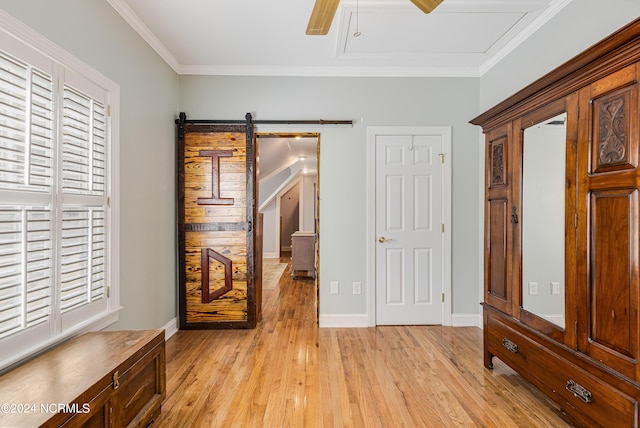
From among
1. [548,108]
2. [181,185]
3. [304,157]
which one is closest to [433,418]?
[548,108]

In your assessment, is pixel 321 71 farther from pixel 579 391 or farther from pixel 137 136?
pixel 579 391

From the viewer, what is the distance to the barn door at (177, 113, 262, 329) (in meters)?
3.35

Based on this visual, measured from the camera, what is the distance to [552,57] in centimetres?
246

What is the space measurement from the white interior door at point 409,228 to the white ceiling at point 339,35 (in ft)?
2.66

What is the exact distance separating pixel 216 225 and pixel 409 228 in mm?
2085

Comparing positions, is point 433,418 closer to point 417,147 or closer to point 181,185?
point 417,147

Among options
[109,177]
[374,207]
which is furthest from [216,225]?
[374,207]

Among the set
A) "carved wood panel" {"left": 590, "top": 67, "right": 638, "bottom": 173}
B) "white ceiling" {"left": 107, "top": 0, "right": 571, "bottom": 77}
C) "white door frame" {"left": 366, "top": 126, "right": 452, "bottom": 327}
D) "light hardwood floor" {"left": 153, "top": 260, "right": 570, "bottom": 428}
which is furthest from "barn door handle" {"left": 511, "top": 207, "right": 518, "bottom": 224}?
"white ceiling" {"left": 107, "top": 0, "right": 571, "bottom": 77}

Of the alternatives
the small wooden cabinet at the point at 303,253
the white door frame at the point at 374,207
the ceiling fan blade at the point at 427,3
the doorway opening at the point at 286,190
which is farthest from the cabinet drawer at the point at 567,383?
the doorway opening at the point at 286,190

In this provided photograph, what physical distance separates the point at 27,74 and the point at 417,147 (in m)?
3.15

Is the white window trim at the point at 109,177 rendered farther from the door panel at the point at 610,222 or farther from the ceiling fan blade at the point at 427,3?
the door panel at the point at 610,222

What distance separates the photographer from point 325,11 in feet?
5.19

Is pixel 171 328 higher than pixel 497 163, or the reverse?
pixel 497 163

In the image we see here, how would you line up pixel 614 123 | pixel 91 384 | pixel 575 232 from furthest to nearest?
pixel 575 232
pixel 614 123
pixel 91 384
